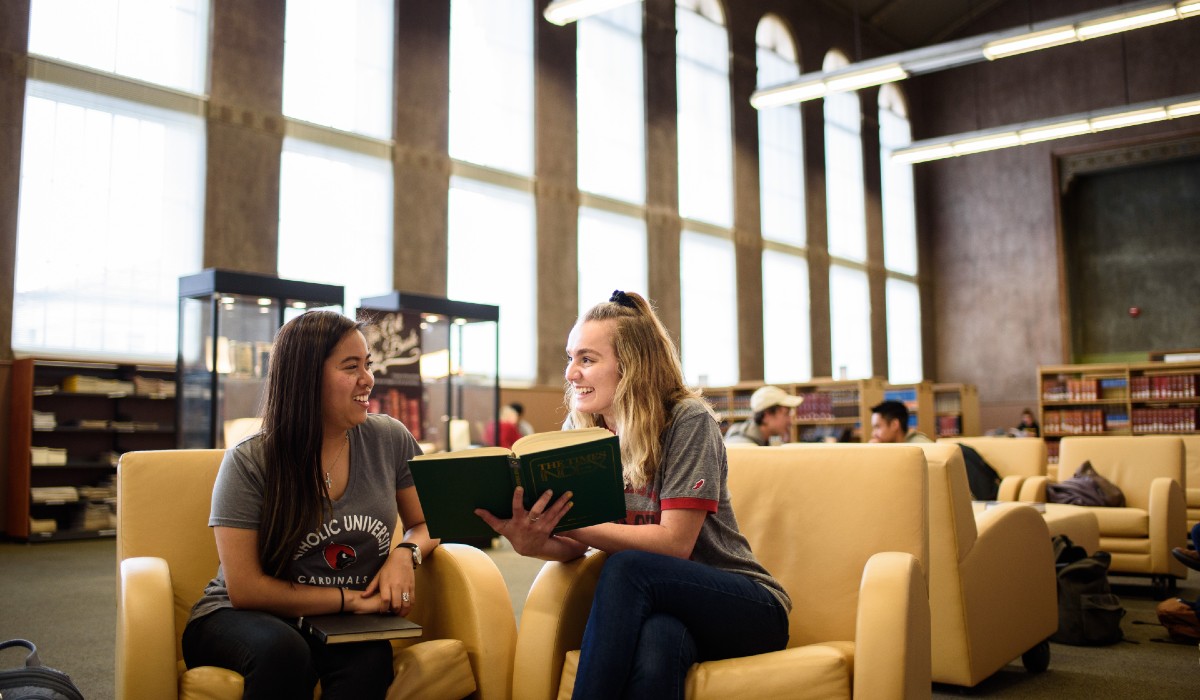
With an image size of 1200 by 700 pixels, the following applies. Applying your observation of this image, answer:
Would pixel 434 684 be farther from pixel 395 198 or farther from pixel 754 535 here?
pixel 395 198

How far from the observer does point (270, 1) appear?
8.98 meters

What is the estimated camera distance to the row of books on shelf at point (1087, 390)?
1115 cm

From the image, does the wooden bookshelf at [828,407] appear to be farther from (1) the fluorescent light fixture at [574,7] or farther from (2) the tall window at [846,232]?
(1) the fluorescent light fixture at [574,7]

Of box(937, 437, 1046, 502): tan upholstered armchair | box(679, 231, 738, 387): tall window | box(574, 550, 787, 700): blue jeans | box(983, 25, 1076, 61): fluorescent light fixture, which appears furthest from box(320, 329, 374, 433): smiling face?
box(679, 231, 738, 387): tall window

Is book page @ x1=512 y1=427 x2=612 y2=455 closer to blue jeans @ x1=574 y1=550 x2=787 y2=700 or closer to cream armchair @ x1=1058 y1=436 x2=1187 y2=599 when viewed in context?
blue jeans @ x1=574 y1=550 x2=787 y2=700

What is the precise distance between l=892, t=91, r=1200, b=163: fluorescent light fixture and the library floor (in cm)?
764

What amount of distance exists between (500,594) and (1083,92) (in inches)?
661

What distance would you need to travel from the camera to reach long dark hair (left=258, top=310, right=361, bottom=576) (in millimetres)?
1880

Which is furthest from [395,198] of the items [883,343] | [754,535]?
[883,343]

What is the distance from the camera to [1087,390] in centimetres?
1138

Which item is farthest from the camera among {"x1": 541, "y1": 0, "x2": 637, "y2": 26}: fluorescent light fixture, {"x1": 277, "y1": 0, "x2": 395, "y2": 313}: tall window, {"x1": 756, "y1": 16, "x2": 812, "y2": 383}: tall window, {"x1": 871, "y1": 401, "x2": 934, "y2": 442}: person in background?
{"x1": 756, "y1": 16, "x2": 812, "y2": 383}: tall window

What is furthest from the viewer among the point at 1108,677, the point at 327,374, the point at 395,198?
the point at 395,198

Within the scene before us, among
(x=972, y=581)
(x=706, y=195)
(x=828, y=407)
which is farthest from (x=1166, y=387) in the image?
(x=972, y=581)

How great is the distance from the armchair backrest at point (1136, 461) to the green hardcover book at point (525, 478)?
195 inches
